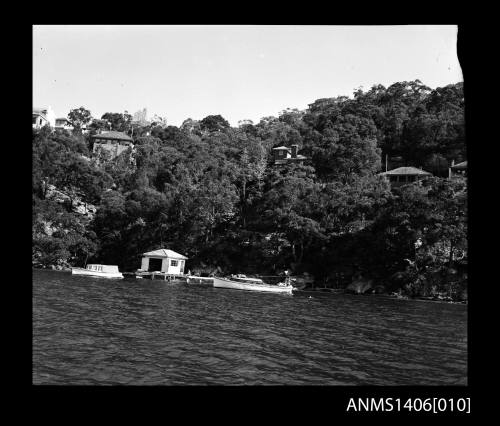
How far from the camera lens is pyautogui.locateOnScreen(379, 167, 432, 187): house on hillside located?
47531 millimetres

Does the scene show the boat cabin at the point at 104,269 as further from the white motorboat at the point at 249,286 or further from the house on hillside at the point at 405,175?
the house on hillside at the point at 405,175

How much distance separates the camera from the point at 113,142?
6838cm

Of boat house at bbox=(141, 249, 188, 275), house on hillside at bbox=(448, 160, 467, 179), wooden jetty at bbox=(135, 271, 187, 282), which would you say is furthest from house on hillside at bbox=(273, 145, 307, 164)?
wooden jetty at bbox=(135, 271, 187, 282)

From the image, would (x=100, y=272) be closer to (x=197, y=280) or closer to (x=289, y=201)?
(x=197, y=280)

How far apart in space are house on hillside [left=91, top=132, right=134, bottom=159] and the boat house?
99.1ft

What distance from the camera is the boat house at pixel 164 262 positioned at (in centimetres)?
3922

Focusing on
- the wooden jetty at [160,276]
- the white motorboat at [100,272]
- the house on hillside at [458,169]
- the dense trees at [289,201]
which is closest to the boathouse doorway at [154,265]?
the wooden jetty at [160,276]

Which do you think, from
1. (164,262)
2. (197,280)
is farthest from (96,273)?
(197,280)

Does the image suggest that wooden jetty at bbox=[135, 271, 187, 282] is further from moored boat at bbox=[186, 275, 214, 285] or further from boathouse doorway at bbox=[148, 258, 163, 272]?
boathouse doorway at bbox=[148, 258, 163, 272]

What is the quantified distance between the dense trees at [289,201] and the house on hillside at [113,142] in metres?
Result: 5.00

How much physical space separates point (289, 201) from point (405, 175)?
1448 centimetres
